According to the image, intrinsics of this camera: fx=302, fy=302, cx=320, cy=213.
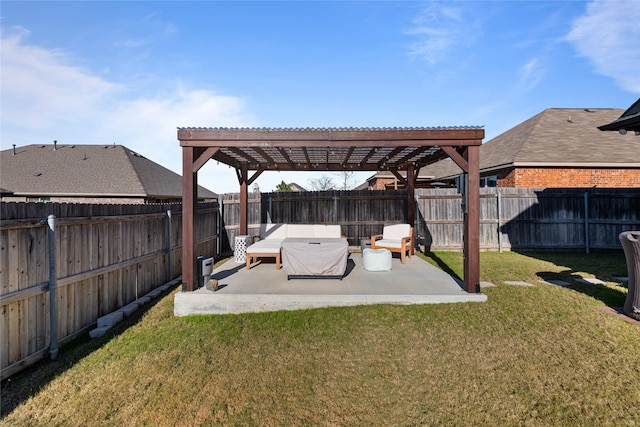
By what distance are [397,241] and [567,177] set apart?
323 inches

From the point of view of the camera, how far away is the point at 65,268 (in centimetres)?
389

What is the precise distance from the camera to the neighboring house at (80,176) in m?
14.9

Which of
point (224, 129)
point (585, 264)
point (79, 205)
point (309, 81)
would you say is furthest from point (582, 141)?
point (79, 205)

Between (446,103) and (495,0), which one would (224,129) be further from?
(446,103)

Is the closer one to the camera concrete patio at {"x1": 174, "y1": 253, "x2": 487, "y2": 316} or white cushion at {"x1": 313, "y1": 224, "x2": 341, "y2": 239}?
concrete patio at {"x1": 174, "y1": 253, "x2": 487, "y2": 316}

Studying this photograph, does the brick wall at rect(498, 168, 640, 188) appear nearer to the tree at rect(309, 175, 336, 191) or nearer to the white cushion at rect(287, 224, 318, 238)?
the white cushion at rect(287, 224, 318, 238)

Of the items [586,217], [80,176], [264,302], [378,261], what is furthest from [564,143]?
[80,176]

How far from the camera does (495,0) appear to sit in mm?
7301

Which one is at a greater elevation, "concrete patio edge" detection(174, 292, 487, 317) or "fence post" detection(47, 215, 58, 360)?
"fence post" detection(47, 215, 58, 360)

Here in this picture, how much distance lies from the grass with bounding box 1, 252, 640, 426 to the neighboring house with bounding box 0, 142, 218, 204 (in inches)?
518

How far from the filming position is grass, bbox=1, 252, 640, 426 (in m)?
2.52

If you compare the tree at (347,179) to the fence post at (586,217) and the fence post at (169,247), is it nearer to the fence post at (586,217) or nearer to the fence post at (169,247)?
the fence post at (586,217)

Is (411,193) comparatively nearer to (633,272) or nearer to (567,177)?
(633,272)

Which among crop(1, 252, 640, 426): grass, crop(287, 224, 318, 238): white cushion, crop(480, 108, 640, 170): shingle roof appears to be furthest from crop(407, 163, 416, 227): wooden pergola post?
crop(1, 252, 640, 426): grass
